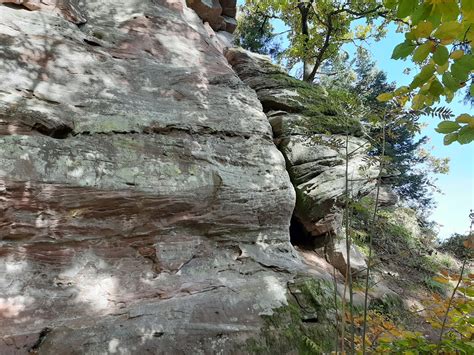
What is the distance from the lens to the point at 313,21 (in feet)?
49.4

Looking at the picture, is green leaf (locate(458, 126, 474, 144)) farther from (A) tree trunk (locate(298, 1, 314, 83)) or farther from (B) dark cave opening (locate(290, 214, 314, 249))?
(A) tree trunk (locate(298, 1, 314, 83))

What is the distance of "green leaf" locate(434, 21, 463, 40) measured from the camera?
149 cm

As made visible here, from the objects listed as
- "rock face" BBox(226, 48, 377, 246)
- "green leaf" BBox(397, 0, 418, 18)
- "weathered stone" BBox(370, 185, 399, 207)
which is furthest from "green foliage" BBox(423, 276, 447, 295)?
"green leaf" BBox(397, 0, 418, 18)

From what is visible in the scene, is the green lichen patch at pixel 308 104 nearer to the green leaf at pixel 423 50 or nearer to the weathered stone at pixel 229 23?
the weathered stone at pixel 229 23

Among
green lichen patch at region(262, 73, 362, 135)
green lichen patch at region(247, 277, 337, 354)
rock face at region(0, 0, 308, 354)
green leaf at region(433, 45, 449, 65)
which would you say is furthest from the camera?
green lichen patch at region(262, 73, 362, 135)

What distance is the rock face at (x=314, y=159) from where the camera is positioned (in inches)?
288

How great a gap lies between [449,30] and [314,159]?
6180 mm

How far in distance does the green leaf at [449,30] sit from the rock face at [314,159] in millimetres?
5143

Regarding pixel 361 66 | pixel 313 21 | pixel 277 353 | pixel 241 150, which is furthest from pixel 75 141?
pixel 361 66

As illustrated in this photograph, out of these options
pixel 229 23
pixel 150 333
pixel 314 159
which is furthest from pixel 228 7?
pixel 150 333

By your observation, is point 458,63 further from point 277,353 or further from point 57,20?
point 57,20

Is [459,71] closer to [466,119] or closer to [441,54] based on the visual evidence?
[441,54]

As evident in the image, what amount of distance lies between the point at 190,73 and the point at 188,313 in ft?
15.8

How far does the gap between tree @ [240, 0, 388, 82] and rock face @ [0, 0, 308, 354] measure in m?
8.35
